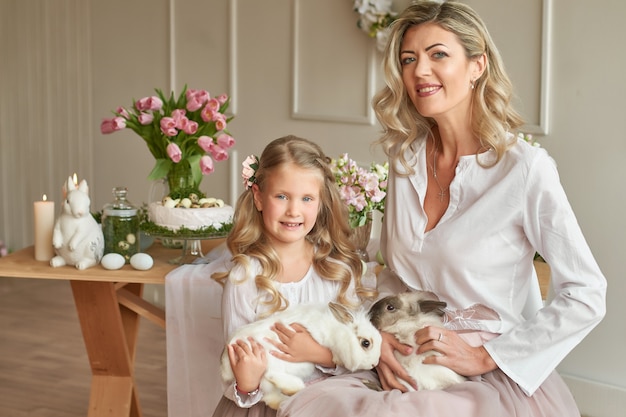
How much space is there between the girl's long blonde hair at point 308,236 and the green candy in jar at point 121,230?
0.64 metres

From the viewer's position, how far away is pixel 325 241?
7.55 feet

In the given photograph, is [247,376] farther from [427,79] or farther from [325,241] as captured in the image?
[427,79]

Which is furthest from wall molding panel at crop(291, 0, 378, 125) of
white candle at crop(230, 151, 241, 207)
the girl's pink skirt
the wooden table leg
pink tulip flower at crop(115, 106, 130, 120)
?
the girl's pink skirt

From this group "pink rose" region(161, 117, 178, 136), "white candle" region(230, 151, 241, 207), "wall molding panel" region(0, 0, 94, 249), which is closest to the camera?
"pink rose" region(161, 117, 178, 136)

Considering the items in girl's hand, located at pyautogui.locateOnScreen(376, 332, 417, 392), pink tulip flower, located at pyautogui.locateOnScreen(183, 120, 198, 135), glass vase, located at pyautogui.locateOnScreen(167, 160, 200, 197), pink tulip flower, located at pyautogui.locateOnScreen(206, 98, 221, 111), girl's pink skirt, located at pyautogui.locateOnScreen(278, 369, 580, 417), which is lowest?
girl's pink skirt, located at pyautogui.locateOnScreen(278, 369, 580, 417)

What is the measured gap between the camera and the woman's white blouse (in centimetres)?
199

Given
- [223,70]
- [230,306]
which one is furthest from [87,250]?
[223,70]

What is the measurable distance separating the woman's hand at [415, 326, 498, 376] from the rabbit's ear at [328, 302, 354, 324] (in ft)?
0.49

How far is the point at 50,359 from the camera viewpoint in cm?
435

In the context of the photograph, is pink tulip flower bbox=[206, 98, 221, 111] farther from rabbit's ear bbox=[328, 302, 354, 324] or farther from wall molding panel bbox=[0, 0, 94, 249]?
wall molding panel bbox=[0, 0, 94, 249]

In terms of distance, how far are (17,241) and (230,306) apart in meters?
4.14

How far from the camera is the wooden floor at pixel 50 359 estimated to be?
3814 millimetres

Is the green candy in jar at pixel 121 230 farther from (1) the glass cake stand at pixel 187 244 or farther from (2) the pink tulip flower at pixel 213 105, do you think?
(2) the pink tulip flower at pixel 213 105

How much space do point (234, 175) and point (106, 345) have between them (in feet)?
6.65
